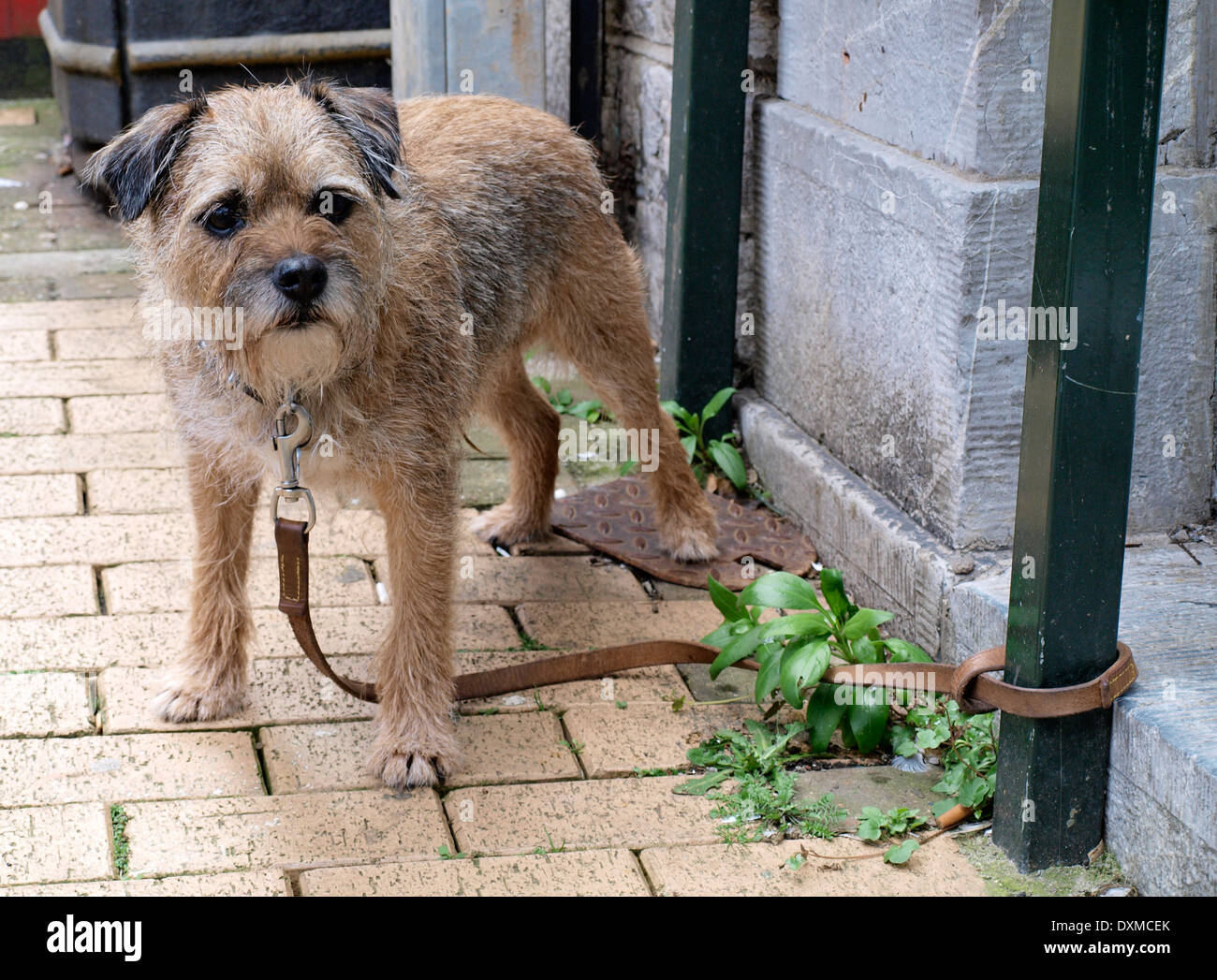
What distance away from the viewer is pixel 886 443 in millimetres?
4008

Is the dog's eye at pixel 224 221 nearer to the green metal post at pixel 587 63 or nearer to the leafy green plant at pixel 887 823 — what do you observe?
the leafy green plant at pixel 887 823

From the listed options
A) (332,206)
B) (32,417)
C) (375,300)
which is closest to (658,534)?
(375,300)

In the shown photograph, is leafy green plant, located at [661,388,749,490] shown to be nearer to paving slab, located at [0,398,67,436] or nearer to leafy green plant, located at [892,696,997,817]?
leafy green plant, located at [892,696,997,817]

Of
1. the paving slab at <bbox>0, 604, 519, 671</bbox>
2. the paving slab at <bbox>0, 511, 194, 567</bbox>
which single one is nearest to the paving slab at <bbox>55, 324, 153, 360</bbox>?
the paving slab at <bbox>0, 511, 194, 567</bbox>

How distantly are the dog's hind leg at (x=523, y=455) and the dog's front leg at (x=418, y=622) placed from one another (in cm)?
113

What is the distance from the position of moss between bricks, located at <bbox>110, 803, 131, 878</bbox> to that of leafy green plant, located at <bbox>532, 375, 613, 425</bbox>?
9.64 ft

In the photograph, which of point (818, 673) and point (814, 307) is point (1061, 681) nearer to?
point (818, 673)

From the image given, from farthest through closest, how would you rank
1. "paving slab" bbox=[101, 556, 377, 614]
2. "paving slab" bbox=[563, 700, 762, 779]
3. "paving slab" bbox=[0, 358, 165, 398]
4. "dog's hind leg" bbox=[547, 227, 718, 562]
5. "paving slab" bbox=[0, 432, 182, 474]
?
"paving slab" bbox=[0, 358, 165, 398]
"paving slab" bbox=[0, 432, 182, 474]
"dog's hind leg" bbox=[547, 227, 718, 562]
"paving slab" bbox=[101, 556, 377, 614]
"paving slab" bbox=[563, 700, 762, 779]

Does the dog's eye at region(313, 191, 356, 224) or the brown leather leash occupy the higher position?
the dog's eye at region(313, 191, 356, 224)

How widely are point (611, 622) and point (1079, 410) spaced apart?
6.21 feet

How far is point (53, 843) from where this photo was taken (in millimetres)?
2945

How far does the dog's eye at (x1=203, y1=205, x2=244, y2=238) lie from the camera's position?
9.41ft

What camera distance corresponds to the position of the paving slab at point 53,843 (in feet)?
9.33

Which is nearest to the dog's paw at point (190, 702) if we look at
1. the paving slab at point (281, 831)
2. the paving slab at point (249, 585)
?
the paving slab at point (281, 831)
